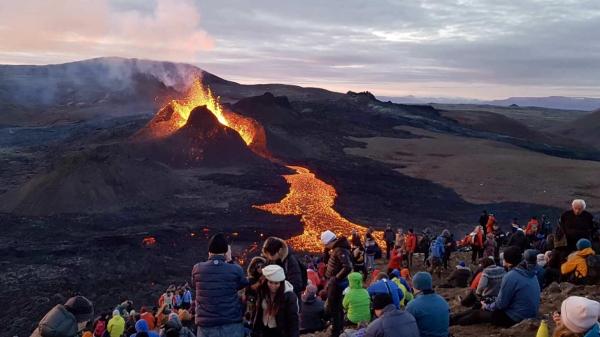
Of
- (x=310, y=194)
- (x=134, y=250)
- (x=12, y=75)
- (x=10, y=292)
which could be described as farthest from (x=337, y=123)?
(x=12, y=75)

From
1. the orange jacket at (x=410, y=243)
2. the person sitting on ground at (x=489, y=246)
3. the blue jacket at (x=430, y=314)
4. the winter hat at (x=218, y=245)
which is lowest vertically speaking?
the orange jacket at (x=410, y=243)

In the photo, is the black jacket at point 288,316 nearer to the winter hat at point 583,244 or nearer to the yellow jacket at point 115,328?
the yellow jacket at point 115,328

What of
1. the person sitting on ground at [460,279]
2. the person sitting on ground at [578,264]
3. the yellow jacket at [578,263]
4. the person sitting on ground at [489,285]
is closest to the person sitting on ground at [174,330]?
the person sitting on ground at [489,285]

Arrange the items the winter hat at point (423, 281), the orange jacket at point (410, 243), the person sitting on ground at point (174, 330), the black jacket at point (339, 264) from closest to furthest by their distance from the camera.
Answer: the winter hat at point (423, 281) < the person sitting on ground at point (174, 330) < the black jacket at point (339, 264) < the orange jacket at point (410, 243)

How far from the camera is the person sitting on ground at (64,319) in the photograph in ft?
17.1

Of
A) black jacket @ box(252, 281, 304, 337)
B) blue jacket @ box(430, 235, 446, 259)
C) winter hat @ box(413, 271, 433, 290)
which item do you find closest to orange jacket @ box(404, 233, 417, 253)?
blue jacket @ box(430, 235, 446, 259)

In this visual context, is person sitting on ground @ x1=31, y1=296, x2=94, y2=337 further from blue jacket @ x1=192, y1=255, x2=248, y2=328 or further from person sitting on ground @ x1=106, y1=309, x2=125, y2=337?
person sitting on ground @ x1=106, y1=309, x2=125, y2=337

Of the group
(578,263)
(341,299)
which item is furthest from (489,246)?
(341,299)

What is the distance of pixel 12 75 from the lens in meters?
134

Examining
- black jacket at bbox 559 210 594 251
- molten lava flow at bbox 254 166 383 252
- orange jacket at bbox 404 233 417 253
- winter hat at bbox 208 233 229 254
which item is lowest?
molten lava flow at bbox 254 166 383 252

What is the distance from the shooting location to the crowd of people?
600 cm

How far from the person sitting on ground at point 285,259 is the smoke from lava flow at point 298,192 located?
17930mm

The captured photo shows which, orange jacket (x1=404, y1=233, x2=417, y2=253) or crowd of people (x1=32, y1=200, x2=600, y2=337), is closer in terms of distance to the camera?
crowd of people (x1=32, y1=200, x2=600, y2=337)

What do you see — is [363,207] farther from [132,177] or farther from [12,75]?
[12,75]
